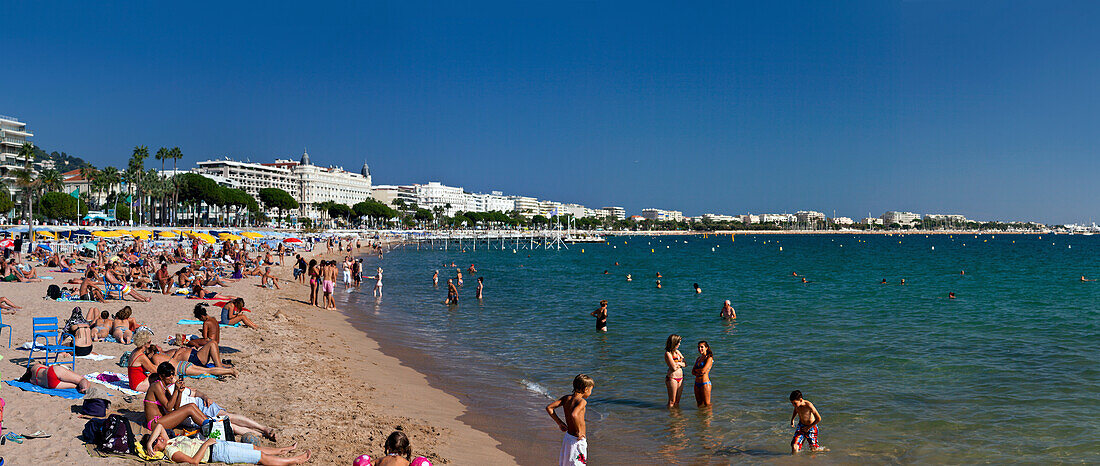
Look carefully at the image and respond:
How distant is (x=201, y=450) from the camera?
6379mm

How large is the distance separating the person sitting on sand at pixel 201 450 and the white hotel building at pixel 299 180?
135 meters

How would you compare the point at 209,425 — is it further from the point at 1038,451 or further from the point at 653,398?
the point at 1038,451

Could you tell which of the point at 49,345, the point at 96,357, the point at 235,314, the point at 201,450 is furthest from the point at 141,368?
the point at 235,314

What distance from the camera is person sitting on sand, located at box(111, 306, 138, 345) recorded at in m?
11.2

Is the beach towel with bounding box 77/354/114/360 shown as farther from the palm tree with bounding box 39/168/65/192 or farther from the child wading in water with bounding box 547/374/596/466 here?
the palm tree with bounding box 39/168/65/192

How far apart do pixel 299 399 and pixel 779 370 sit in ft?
28.4

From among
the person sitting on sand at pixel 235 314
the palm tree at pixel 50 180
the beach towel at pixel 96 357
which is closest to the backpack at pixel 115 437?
the beach towel at pixel 96 357

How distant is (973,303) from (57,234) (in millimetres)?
48600

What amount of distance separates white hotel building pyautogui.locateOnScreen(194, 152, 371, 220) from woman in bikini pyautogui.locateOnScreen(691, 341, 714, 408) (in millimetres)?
133530

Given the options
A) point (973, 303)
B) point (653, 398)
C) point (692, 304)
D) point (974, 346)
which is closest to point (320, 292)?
point (692, 304)

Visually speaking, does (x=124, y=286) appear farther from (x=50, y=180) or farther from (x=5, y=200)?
(x=50, y=180)

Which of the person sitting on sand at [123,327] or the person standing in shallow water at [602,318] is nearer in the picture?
the person sitting on sand at [123,327]

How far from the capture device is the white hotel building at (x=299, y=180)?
15000 centimetres

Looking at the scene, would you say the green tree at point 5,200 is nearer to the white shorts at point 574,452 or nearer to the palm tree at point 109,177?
the palm tree at point 109,177
